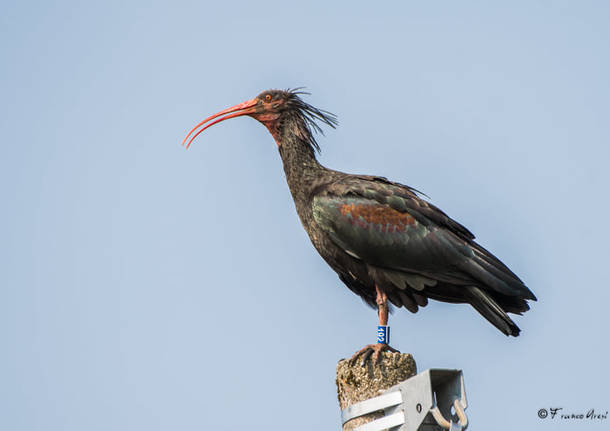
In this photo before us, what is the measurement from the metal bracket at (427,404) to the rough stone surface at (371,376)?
2.54 ft

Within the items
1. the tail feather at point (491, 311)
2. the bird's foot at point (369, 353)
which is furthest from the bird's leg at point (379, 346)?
the tail feather at point (491, 311)

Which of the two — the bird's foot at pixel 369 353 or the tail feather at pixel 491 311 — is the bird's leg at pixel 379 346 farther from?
the tail feather at pixel 491 311

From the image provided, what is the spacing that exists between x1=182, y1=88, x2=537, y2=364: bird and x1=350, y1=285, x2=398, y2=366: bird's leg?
13 millimetres

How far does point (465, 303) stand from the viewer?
838 cm

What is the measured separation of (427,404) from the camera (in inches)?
202

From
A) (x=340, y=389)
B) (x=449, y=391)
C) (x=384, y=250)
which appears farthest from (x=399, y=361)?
(x=384, y=250)

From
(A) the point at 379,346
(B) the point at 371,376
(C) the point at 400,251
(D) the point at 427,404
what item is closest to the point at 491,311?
(C) the point at 400,251

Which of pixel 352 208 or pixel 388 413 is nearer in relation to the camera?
pixel 388 413

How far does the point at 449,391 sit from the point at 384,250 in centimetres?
308

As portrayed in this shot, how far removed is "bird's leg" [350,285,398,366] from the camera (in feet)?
21.3

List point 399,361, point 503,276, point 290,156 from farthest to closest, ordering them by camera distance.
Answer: point 290,156
point 503,276
point 399,361

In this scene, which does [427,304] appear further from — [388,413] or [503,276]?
[388,413]

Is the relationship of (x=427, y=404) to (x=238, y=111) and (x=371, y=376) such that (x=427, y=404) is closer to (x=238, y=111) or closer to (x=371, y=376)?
(x=371, y=376)

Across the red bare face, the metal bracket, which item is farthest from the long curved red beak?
the metal bracket
